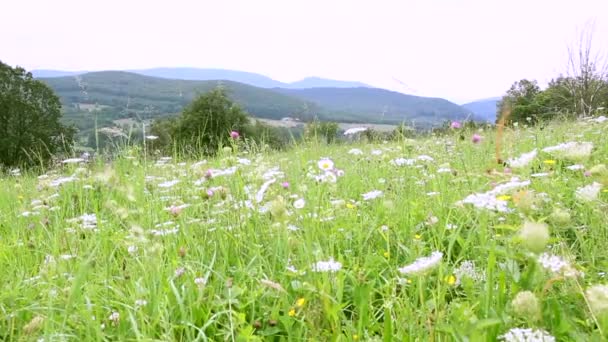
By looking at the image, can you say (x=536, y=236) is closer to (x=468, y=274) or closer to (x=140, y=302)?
(x=468, y=274)

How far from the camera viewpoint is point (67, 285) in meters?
1.77

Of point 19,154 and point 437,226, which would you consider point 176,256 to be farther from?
point 19,154

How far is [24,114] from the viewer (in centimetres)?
3222

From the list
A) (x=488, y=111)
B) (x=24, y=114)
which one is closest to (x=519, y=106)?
(x=488, y=111)

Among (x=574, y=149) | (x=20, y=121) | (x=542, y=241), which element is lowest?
(x=20, y=121)

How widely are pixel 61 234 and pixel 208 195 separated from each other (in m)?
0.78

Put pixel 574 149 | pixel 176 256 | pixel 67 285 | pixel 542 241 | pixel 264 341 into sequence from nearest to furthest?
pixel 542 241
pixel 264 341
pixel 574 149
pixel 67 285
pixel 176 256

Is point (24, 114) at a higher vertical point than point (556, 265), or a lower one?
lower

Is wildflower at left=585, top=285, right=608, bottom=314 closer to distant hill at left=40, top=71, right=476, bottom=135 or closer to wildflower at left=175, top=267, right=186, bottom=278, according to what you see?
wildflower at left=175, top=267, right=186, bottom=278

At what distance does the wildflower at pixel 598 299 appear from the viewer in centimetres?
88

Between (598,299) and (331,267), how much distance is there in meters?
0.72

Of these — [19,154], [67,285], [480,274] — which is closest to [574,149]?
[480,274]

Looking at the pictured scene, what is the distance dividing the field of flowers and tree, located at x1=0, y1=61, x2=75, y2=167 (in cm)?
3079

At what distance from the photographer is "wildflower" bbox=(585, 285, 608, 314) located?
88cm
